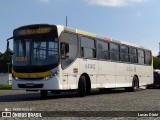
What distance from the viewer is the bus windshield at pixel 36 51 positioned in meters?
18.1

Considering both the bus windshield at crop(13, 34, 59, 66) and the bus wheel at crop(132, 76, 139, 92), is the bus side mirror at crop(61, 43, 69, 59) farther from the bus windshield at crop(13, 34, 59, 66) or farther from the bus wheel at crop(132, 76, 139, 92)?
the bus wheel at crop(132, 76, 139, 92)

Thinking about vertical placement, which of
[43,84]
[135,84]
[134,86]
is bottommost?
[134,86]

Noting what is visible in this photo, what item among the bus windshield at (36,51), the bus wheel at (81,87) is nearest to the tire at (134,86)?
the bus wheel at (81,87)

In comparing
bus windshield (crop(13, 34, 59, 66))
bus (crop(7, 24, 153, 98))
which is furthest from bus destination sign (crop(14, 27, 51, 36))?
bus windshield (crop(13, 34, 59, 66))

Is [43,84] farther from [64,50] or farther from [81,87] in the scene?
[81,87]

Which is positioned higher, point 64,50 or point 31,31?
point 31,31

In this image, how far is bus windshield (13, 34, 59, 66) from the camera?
18125 mm

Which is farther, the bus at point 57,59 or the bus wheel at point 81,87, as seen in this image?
the bus wheel at point 81,87

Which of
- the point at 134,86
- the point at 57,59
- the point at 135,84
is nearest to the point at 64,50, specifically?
the point at 57,59

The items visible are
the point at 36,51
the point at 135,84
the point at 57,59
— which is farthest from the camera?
the point at 135,84

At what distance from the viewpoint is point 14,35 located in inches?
758

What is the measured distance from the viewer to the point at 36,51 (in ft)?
60.0

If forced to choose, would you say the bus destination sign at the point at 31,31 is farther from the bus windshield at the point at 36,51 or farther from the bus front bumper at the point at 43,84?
the bus front bumper at the point at 43,84

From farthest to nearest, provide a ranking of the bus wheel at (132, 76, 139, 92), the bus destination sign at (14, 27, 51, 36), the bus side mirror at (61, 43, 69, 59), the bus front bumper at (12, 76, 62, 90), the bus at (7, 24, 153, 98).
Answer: the bus wheel at (132, 76, 139, 92), the bus destination sign at (14, 27, 51, 36), the bus side mirror at (61, 43, 69, 59), the bus at (7, 24, 153, 98), the bus front bumper at (12, 76, 62, 90)
